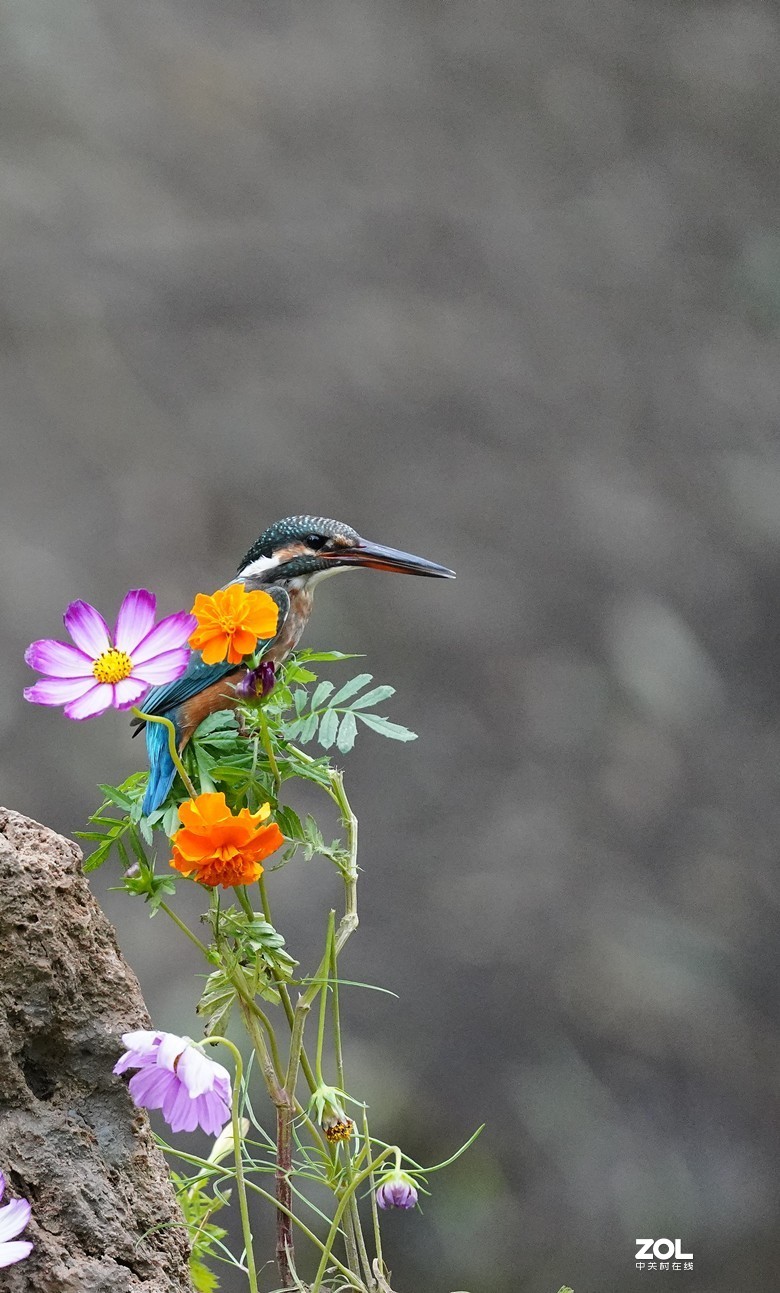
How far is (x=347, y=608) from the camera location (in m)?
2.06

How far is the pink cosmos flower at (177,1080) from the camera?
70 cm

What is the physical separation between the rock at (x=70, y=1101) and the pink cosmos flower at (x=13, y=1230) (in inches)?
1.3

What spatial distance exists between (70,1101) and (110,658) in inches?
9.8

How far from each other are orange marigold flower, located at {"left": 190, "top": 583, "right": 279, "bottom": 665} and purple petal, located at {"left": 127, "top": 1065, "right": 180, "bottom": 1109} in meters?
0.22

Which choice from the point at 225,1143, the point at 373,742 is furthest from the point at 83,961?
the point at 373,742

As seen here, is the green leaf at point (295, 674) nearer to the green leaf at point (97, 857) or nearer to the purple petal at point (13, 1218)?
the green leaf at point (97, 857)

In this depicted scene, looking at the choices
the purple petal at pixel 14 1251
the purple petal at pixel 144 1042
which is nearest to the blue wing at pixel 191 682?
the purple petal at pixel 144 1042

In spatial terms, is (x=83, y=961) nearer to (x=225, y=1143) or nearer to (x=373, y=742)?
(x=225, y=1143)

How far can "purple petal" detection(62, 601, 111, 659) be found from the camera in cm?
74

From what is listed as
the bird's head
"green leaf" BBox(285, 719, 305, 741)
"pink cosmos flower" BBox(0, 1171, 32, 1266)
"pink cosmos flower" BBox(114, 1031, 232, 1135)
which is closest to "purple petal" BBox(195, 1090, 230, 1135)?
"pink cosmos flower" BBox(114, 1031, 232, 1135)

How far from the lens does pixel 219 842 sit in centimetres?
71

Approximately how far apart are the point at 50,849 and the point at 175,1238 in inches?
8.9

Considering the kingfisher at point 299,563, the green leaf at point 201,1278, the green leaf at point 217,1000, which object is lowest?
the green leaf at point 201,1278

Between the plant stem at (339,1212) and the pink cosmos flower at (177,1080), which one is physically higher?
the pink cosmos flower at (177,1080)
